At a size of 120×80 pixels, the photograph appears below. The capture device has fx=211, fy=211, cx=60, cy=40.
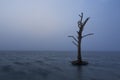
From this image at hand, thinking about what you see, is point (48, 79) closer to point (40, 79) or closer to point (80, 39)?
point (40, 79)

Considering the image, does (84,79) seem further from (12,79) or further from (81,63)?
(81,63)

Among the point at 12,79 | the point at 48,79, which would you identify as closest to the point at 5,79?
the point at 12,79

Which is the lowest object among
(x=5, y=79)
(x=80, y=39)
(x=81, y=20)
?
(x=5, y=79)

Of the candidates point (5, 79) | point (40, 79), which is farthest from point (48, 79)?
point (5, 79)

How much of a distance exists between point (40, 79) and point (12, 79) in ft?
9.75

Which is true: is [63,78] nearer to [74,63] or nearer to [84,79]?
[84,79]

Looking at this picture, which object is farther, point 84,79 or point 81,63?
point 81,63

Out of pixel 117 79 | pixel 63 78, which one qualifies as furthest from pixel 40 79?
pixel 117 79

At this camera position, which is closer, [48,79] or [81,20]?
[48,79]

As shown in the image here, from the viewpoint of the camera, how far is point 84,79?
2311 cm

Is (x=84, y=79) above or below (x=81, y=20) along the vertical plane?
below

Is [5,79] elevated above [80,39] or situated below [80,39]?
below

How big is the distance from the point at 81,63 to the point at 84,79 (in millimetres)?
14687

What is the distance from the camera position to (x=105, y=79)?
23188mm
